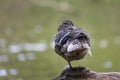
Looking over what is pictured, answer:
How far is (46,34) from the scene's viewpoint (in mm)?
14930

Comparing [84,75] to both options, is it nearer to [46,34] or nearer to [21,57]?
→ [21,57]

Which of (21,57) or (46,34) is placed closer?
(21,57)

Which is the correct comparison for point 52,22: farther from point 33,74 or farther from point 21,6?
point 33,74

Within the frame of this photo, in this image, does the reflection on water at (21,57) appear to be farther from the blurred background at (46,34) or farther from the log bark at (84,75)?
the log bark at (84,75)

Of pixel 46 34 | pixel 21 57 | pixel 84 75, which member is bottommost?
pixel 84 75

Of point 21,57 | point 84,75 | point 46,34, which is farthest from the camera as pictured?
point 46,34

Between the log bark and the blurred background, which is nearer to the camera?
the log bark

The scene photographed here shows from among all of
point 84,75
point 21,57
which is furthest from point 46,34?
point 84,75

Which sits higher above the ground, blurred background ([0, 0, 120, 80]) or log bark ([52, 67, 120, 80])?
blurred background ([0, 0, 120, 80])

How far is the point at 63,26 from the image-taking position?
773cm

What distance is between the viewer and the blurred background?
11.4m

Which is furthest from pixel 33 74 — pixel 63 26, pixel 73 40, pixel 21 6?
pixel 21 6

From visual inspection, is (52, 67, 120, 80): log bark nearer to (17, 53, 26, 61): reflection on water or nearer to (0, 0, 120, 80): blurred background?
(0, 0, 120, 80): blurred background

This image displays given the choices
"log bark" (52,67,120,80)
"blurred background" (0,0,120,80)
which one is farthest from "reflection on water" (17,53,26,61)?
"log bark" (52,67,120,80)
